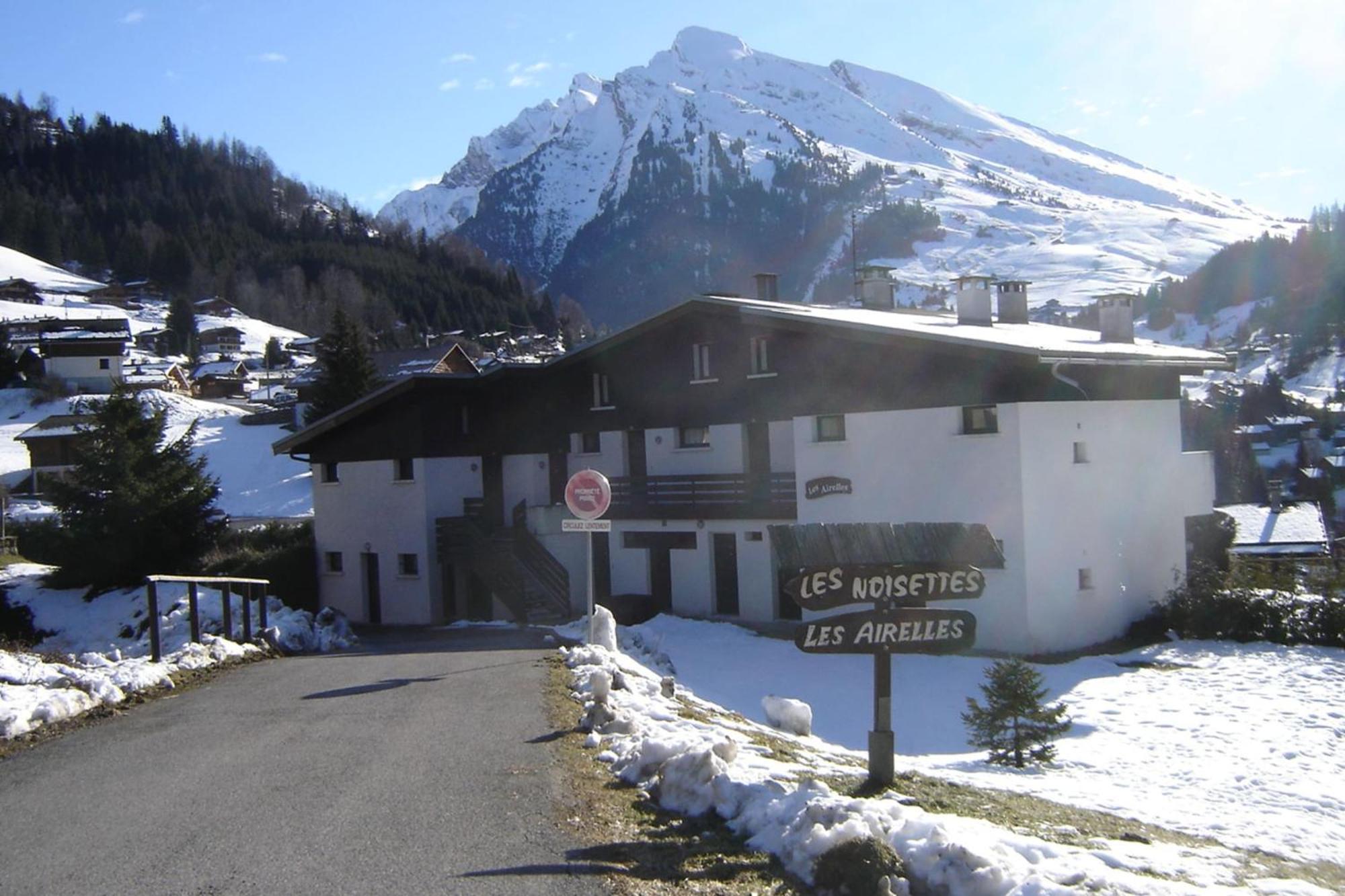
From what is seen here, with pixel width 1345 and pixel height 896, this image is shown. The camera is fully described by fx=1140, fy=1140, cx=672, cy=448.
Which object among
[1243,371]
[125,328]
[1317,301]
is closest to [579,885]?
[125,328]

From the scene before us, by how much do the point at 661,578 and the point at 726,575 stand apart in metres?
2.20

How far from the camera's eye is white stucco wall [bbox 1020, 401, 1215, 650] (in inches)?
909

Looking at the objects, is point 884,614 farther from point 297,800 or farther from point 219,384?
point 219,384

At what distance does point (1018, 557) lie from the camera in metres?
22.8

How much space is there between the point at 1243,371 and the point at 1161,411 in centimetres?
10080

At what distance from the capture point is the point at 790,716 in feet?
44.7

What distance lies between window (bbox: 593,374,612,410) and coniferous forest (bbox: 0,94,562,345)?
95.8m

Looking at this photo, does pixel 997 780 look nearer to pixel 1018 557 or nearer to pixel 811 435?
pixel 1018 557

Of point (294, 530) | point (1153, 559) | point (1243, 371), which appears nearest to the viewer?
point (1153, 559)

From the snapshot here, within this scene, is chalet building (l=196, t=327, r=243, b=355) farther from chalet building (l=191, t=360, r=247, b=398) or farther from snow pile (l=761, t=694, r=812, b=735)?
snow pile (l=761, t=694, r=812, b=735)

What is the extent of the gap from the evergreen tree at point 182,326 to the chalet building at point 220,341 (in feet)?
3.05

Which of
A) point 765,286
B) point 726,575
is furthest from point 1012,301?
point 726,575

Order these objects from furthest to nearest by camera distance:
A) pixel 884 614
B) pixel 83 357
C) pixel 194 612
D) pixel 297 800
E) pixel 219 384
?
pixel 219 384
pixel 83 357
pixel 194 612
pixel 884 614
pixel 297 800

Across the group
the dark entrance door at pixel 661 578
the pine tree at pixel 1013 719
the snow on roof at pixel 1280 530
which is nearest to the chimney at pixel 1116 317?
the dark entrance door at pixel 661 578
